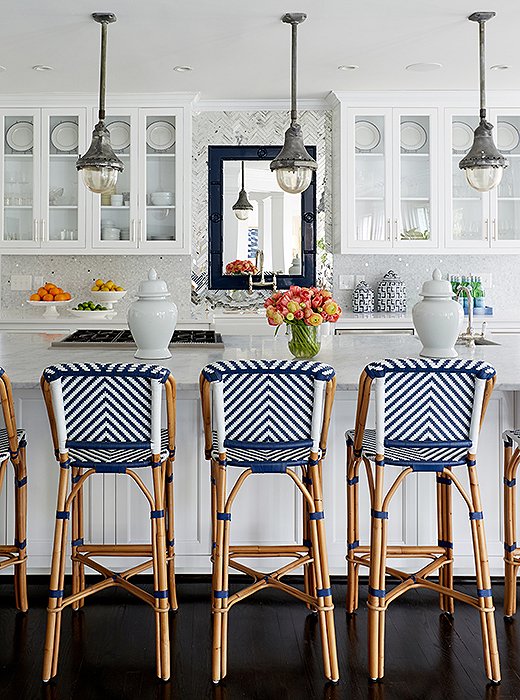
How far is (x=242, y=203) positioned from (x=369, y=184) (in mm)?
977

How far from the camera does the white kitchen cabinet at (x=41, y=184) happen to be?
570 cm

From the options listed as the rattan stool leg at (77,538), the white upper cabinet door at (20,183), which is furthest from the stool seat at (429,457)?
the white upper cabinet door at (20,183)

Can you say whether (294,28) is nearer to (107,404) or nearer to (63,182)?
(107,404)

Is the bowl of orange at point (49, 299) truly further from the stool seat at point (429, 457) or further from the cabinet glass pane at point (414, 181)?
the stool seat at point (429, 457)

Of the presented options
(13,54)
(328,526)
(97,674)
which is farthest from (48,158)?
(97,674)

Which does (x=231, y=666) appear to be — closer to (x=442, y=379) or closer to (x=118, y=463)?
(x=118, y=463)

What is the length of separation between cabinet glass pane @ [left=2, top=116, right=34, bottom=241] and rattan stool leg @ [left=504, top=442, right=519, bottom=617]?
13.3 ft

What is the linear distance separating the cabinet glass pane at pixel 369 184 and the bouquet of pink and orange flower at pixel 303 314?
2.55 m

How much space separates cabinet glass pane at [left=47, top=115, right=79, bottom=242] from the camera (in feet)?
18.8

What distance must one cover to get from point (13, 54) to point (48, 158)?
112 centimetres

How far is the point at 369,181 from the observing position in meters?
5.70

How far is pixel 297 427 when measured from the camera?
2.46 metres

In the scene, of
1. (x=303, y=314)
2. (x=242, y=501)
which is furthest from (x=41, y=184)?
(x=242, y=501)

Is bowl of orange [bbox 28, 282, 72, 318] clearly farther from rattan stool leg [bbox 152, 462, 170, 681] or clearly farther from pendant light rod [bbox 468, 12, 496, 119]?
rattan stool leg [bbox 152, 462, 170, 681]
